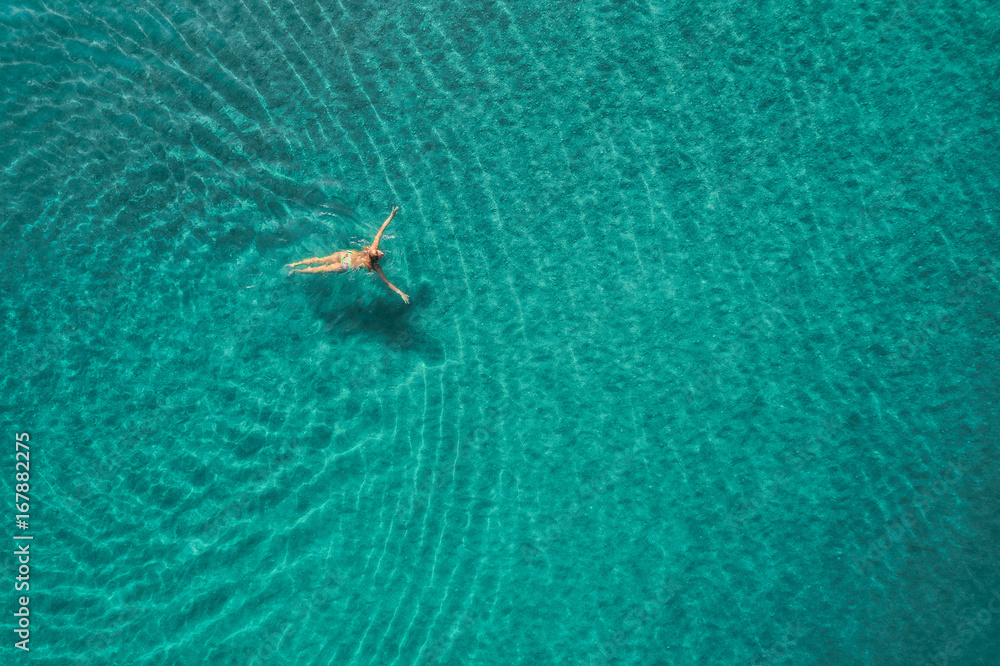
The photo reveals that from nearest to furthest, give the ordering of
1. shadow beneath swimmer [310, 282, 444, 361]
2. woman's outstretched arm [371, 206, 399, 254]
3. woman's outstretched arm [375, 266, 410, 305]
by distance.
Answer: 1. woman's outstretched arm [371, 206, 399, 254]
2. woman's outstretched arm [375, 266, 410, 305]
3. shadow beneath swimmer [310, 282, 444, 361]

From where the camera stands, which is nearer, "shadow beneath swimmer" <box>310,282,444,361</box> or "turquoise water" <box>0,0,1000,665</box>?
"turquoise water" <box>0,0,1000,665</box>

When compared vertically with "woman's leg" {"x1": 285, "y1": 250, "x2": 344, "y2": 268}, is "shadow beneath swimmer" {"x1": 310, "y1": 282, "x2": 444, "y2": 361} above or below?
below

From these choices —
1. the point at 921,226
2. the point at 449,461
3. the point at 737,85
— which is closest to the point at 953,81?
the point at 921,226

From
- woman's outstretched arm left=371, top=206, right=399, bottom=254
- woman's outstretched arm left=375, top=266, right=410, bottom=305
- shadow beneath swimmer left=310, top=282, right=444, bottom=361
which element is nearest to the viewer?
woman's outstretched arm left=371, top=206, right=399, bottom=254

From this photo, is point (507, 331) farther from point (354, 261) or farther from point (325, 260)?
point (325, 260)

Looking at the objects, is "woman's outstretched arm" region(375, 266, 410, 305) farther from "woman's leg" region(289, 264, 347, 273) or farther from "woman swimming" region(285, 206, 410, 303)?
"woman's leg" region(289, 264, 347, 273)

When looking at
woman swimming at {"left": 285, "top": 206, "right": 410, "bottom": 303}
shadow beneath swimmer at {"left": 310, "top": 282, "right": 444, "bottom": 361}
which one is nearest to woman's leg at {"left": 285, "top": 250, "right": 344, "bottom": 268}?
woman swimming at {"left": 285, "top": 206, "right": 410, "bottom": 303}

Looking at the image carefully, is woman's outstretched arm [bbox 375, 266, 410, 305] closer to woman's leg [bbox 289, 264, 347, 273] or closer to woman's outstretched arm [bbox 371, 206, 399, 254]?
woman's outstretched arm [bbox 371, 206, 399, 254]

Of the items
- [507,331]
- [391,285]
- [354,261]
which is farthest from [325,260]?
[507,331]
